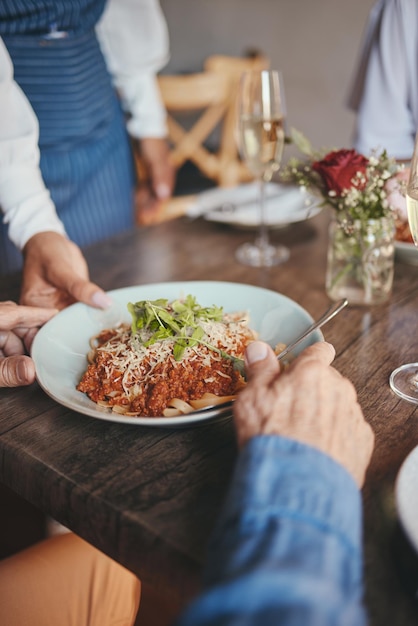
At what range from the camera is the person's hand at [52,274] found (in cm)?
105

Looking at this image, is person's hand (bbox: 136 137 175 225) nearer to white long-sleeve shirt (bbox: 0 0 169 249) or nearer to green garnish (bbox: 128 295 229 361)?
white long-sleeve shirt (bbox: 0 0 169 249)

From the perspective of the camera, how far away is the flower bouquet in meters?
0.98

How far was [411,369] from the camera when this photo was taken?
0.86 meters

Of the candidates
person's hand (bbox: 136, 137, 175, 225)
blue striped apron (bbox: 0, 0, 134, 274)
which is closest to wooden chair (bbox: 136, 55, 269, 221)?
person's hand (bbox: 136, 137, 175, 225)

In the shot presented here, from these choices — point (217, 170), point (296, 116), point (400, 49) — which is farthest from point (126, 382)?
point (296, 116)

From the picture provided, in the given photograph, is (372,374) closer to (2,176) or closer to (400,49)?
(2,176)

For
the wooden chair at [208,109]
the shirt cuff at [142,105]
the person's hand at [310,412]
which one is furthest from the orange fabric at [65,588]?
the shirt cuff at [142,105]

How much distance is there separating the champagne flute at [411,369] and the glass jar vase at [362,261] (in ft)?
0.71

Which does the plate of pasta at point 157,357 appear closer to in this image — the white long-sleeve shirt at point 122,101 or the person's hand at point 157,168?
the white long-sleeve shirt at point 122,101

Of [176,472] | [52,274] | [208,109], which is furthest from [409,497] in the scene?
[208,109]

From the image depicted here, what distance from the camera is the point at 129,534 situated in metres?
0.59

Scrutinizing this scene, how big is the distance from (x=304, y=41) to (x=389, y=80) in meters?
2.50

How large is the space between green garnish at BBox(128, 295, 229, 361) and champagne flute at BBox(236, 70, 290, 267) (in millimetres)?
446

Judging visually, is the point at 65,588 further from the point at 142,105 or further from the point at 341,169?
the point at 142,105
